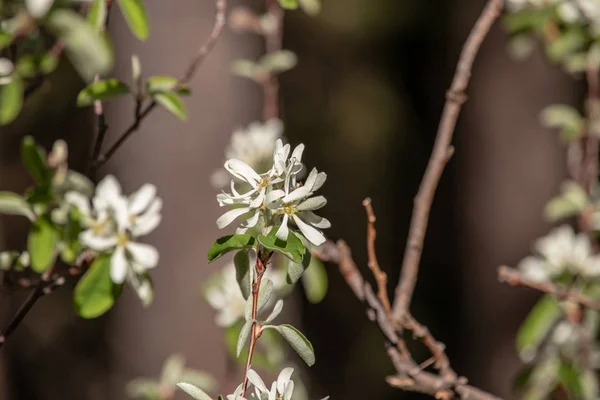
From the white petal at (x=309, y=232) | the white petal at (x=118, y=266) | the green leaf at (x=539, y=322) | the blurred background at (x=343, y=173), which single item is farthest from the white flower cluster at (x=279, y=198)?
the blurred background at (x=343, y=173)

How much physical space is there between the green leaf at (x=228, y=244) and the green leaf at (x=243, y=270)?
20mm

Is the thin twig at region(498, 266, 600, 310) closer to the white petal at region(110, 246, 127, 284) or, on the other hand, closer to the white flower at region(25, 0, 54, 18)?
the white petal at region(110, 246, 127, 284)

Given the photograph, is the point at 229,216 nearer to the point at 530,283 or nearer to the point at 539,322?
the point at 530,283

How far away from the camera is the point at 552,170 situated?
2.21 meters

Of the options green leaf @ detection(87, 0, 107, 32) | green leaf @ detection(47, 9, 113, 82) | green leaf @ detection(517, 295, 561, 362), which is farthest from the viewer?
green leaf @ detection(517, 295, 561, 362)

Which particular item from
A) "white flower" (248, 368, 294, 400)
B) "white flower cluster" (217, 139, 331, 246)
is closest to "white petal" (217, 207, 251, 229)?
"white flower cluster" (217, 139, 331, 246)

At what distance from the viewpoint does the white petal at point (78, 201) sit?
2.57ft

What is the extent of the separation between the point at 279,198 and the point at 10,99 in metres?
0.32

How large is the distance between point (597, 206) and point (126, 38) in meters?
1.17

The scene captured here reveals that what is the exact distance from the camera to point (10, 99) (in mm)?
736

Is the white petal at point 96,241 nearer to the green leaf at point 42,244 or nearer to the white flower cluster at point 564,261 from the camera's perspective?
the green leaf at point 42,244

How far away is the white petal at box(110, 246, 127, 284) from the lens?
2.47 ft

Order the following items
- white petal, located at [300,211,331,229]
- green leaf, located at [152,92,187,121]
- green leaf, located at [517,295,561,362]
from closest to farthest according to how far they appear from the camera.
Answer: white petal, located at [300,211,331,229], green leaf, located at [152,92,187,121], green leaf, located at [517,295,561,362]

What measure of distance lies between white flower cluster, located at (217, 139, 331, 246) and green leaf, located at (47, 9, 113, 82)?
0.13m
